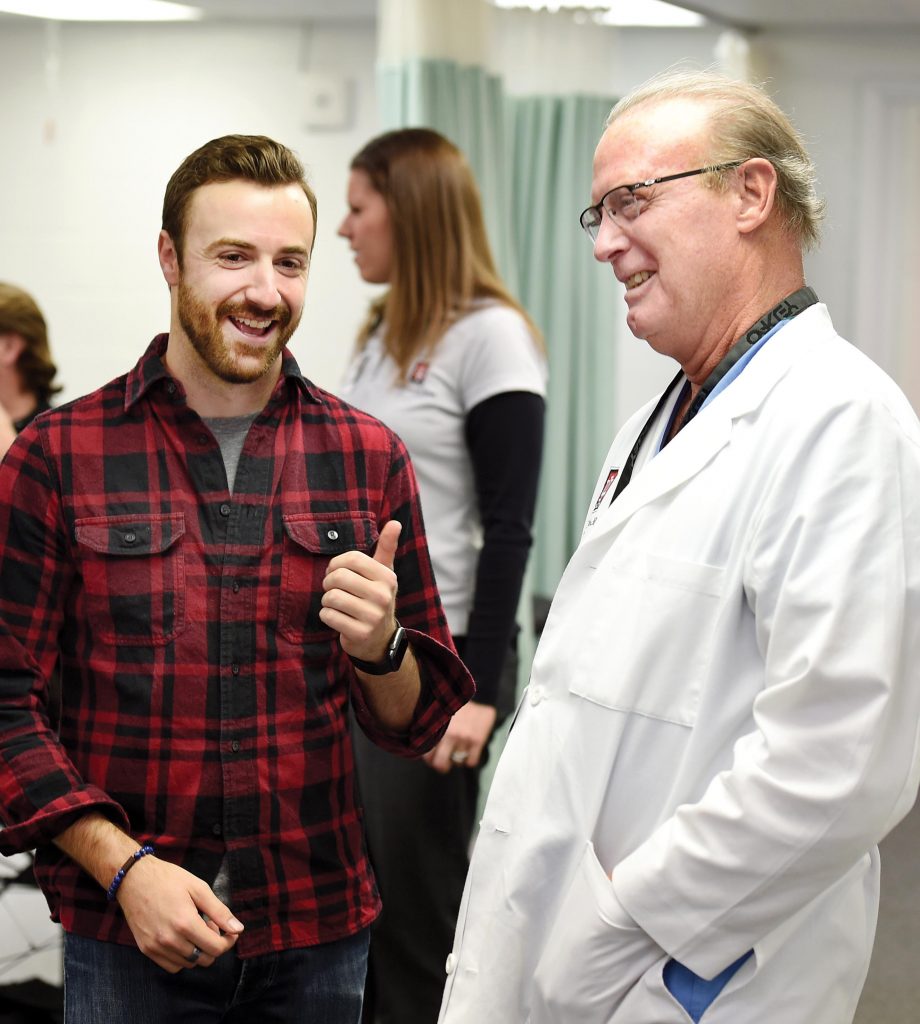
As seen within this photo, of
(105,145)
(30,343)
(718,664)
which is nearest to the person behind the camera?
(718,664)

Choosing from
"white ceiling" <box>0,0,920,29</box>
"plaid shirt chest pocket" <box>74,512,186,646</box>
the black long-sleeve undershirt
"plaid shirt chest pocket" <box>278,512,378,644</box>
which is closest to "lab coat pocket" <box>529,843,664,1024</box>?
"plaid shirt chest pocket" <box>278,512,378,644</box>

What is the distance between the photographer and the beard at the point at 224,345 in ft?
4.59

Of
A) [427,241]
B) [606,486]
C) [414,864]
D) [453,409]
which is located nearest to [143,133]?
[427,241]

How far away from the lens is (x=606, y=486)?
152 cm

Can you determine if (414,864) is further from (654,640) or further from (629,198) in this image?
(629,198)

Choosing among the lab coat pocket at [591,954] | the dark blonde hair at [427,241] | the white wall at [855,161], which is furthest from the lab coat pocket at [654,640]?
the white wall at [855,161]

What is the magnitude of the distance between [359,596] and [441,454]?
0.88 metres

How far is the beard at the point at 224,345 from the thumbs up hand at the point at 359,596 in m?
0.23

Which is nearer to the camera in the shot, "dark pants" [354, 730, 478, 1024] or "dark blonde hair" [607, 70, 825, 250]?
"dark blonde hair" [607, 70, 825, 250]

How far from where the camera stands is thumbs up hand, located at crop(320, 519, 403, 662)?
4.33ft

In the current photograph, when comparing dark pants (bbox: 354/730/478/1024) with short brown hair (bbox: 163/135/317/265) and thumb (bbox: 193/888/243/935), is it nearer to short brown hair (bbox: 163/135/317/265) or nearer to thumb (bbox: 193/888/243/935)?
thumb (bbox: 193/888/243/935)

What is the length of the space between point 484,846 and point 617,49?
11.2 ft

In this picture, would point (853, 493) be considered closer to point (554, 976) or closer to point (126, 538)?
point (554, 976)

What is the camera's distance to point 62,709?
4.56 feet
